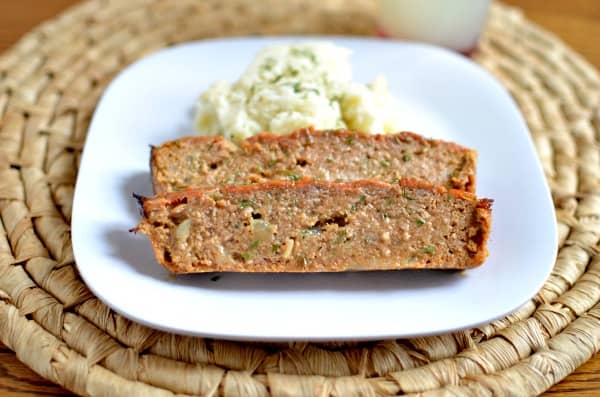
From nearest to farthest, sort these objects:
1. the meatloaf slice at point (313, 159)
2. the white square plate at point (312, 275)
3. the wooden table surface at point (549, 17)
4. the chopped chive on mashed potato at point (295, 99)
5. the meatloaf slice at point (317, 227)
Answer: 1. the white square plate at point (312, 275)
2. the meatloaf slice at point (317, 227)
3. the meatloaf slice at point (313, 159)
4. the chopped chive on mashed potato at point (295, 99)
5. the wooden table surface at point (549, 17)

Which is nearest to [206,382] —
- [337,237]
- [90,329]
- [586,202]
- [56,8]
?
[90,329]

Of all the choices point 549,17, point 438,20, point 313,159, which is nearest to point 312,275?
point 313,159

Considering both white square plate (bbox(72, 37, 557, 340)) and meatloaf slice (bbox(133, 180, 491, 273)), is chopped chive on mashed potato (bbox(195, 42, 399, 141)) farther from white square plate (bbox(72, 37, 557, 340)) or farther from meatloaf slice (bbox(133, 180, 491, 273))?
meatloaf slice (bbox(133, 180, 491, 273))

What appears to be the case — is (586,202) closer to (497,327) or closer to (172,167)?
(497,327)

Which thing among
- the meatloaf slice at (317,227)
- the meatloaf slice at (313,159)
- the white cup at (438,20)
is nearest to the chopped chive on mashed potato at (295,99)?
the meatloaf slice at (313,159)

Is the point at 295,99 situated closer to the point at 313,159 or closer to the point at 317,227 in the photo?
the point at 313,159

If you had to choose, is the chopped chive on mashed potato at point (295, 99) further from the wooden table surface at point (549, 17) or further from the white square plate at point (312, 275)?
the wooden table surface at point (549, 17)

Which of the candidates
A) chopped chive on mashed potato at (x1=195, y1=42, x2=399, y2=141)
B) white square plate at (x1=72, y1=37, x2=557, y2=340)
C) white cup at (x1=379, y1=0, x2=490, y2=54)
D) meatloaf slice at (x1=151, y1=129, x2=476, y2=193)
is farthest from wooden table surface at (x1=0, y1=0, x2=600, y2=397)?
meatloaf slice at (x1=151, y1=129, x2=476, y2=193)
